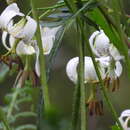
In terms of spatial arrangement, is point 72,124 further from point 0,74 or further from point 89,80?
point 0,74

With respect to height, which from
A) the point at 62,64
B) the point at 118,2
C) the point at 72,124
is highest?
the point at 118,2

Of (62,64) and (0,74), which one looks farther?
(62,64)

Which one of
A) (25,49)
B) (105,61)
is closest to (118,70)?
(105,61)

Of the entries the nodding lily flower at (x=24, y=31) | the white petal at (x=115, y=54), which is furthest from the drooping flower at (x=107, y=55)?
the nodding lily flower at (x=24, y=31)

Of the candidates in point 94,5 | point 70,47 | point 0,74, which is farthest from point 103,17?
point 70,47

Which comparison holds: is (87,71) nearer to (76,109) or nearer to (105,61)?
(105,61)

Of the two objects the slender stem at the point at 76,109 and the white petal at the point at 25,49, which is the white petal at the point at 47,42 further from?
the slender stem at the point at 76,109
